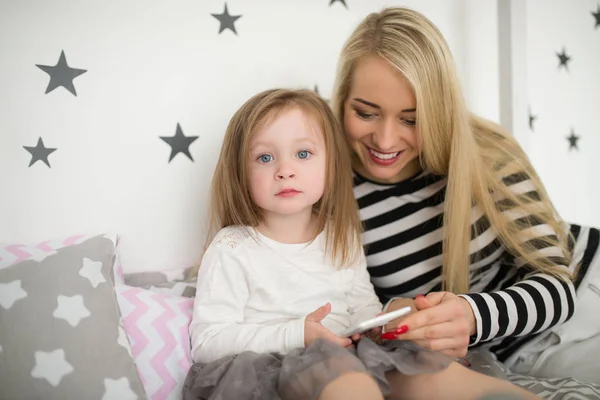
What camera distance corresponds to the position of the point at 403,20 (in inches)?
41.8

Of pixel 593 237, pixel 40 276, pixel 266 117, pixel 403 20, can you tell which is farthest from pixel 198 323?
pixel 593 237

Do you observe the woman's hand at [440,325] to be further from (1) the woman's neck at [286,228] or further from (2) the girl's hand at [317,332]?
(1) the woman's neck at [286,228]

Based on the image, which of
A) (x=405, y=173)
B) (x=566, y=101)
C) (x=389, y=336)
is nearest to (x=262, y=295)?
(x=389, y=336)

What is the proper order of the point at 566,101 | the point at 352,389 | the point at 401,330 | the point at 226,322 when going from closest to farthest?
the point at 352,389 → the point at 401,330 → the point at 226,322 → the point at 566,101

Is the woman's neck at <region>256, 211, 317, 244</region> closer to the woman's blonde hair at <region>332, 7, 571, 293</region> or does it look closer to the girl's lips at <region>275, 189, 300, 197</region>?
the girl's lips at <region>275, 189, 300, 197</region>

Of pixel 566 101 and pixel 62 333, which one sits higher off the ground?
pixel 566 101

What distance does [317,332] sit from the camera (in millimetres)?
881

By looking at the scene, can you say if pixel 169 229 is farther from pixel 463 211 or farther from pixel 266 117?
pixel 463 211

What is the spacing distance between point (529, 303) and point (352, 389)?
0.49m

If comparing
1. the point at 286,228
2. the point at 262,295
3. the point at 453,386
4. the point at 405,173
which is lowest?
the point at 453,386

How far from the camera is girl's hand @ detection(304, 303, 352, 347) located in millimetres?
865

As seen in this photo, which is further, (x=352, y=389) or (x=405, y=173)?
(x=405, y=173)

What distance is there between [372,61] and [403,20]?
12 centimetres

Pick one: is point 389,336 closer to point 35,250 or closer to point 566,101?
point 35,250
